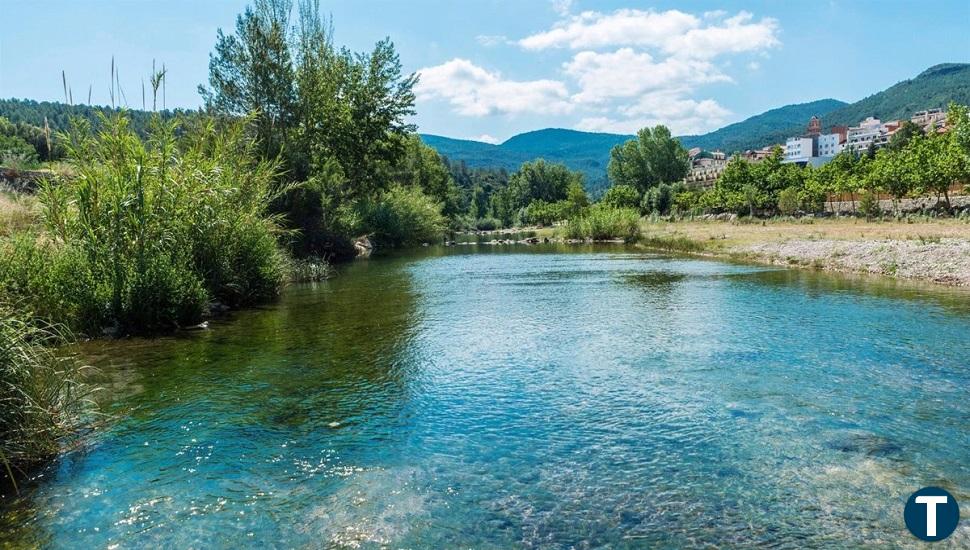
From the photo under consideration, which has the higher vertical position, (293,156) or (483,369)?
(293,156)

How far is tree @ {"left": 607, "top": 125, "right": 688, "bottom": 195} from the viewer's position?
12369 cm

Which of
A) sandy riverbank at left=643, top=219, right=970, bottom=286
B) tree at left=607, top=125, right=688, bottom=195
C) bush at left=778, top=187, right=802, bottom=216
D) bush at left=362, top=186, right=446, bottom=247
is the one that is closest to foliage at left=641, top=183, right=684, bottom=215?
tree at left=607, top=125, right=688, bottom=195

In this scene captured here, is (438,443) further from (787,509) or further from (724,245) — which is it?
(724,245)

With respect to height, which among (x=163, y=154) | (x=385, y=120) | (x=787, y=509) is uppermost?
(x=385, y=120)

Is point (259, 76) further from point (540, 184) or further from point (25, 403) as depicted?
point (540, 184)

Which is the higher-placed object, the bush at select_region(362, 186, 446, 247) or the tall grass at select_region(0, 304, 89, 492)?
the bush at select_region(362, 186, 446, 247)

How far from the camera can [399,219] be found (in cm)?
5878

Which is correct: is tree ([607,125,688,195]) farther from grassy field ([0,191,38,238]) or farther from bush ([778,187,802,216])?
grassy field ([0,191,38,238])

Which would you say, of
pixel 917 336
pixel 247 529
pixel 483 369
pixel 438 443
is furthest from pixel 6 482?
pixel 917 336

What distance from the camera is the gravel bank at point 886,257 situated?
22.9 metres

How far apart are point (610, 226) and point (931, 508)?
56.9 m

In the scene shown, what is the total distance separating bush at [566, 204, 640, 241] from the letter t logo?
170 feet

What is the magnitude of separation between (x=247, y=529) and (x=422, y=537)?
5.67ft

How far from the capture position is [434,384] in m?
10.9
